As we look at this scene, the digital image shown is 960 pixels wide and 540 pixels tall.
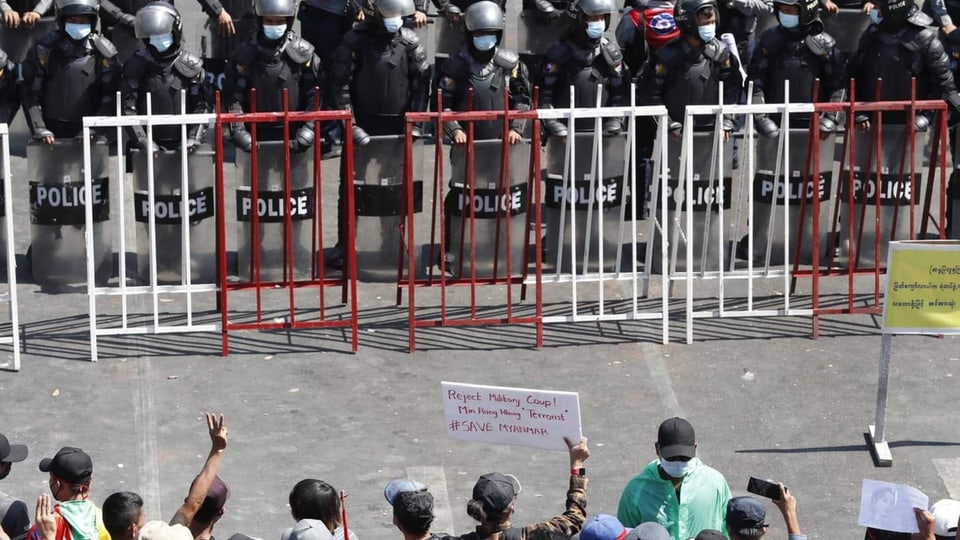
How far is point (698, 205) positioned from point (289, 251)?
3.26 meters

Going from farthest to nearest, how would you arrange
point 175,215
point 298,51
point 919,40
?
point 919,40
point 298,51
point 175,215

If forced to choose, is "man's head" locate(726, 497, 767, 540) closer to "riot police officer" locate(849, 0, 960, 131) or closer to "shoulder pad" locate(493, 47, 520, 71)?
"shoulder pad" locate(493, 47, 520, 71)

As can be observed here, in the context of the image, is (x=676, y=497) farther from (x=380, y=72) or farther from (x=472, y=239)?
(x=380, y=72)

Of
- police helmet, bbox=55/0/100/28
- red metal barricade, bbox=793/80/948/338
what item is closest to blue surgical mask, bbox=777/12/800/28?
red metal barricade, bbox=793/80/948/338

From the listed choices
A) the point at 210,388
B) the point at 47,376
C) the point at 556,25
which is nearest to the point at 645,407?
the point at 210,388

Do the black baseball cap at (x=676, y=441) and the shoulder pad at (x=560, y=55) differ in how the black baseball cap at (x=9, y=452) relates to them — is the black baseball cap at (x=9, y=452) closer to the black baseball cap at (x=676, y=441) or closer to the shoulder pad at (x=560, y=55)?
the black baseball cap at (x=676, y=441)

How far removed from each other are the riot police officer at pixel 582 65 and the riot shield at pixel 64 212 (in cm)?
341

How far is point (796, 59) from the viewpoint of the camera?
15.5m

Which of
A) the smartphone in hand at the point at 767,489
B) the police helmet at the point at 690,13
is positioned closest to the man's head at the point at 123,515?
the smartphone in hand at the point at 767,489

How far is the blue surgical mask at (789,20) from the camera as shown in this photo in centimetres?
1541

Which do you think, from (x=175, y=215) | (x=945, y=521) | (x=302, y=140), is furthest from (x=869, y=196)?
(x=945, y=521)

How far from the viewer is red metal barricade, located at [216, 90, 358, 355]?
1338cm

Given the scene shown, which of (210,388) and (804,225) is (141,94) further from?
(804,225)

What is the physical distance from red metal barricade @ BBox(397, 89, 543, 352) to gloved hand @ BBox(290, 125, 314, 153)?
896 millimetres
